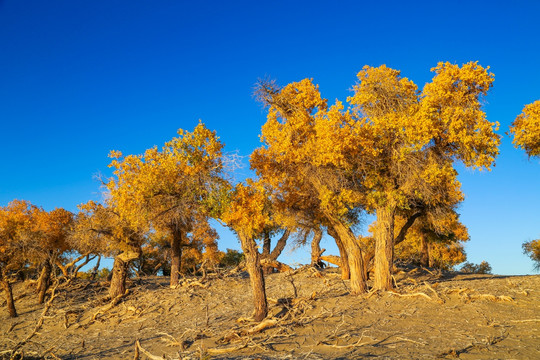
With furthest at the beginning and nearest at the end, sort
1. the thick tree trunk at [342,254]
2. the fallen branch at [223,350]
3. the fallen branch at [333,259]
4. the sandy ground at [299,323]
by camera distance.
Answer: the fallen branch at [333,259] → the thick tree trunk at [342,254] → the fallen branch at [223,350] → the sandy ground at [299,323]

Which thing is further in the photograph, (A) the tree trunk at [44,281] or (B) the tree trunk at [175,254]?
(A) the tree trunk at [44,281]

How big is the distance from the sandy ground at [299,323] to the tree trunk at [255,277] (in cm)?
73

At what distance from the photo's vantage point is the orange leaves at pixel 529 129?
1994 centimetres

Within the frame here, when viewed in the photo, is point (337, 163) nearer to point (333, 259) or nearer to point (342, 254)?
point (342, 254)

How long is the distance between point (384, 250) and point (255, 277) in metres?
7.11

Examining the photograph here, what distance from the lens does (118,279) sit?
23953 millimetres

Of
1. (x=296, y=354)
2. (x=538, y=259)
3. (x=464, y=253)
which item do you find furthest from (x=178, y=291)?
(x=538, y=259)

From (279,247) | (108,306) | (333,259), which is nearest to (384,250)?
(333,259)

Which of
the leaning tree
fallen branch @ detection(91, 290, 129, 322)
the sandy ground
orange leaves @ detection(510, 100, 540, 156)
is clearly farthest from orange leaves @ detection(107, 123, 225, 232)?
orange leaves @ detection(510, 100, 540, 156)

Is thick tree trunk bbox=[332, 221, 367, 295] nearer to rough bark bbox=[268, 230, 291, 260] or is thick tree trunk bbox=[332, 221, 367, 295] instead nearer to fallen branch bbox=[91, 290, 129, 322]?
rough bark bbox=[268, 230, 291, 260]

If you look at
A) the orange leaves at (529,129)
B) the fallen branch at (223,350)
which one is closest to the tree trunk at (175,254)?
the fallen branch at (223,350)

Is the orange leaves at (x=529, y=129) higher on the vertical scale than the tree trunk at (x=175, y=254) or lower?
higher

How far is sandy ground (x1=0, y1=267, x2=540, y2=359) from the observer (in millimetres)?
10641

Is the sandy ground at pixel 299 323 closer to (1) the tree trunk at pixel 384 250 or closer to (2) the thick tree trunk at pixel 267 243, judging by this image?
(1) the tree trunk at pixel 384 250
